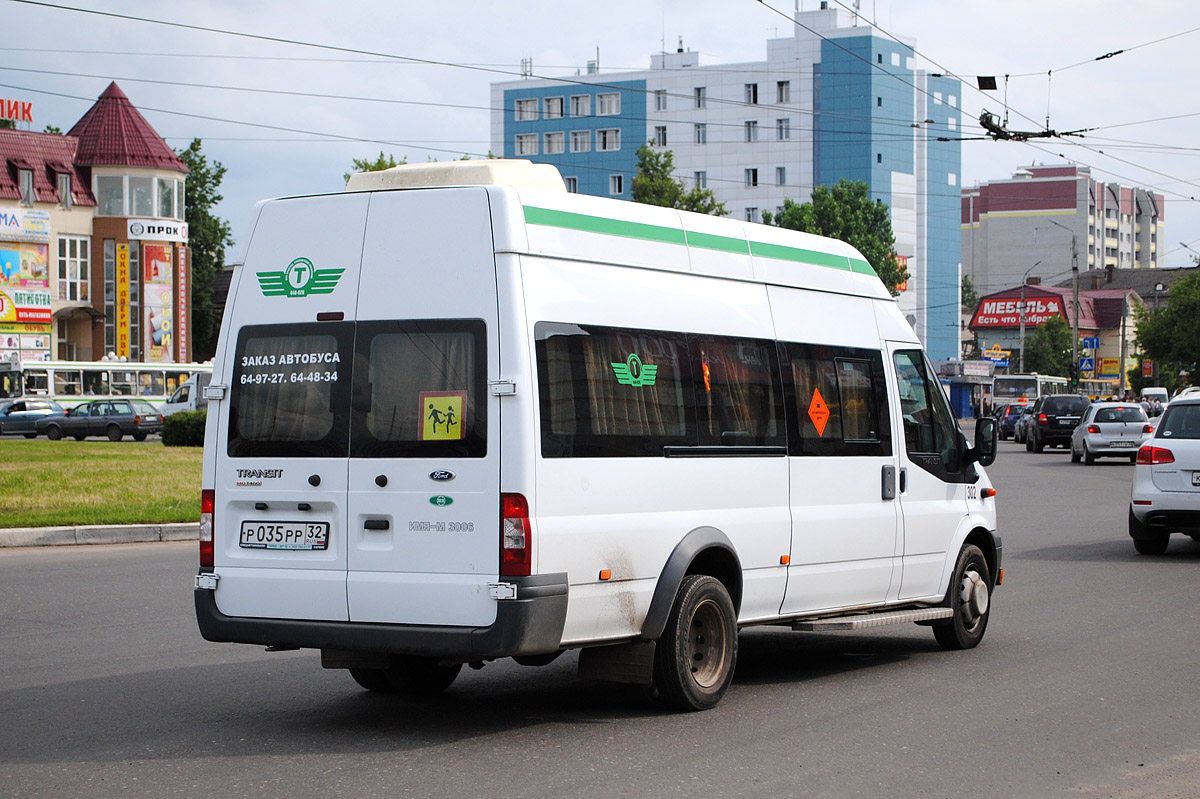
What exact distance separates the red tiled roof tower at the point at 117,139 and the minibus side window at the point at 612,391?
6819 cm

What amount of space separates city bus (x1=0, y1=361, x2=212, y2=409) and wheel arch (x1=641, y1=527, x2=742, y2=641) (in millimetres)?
52744

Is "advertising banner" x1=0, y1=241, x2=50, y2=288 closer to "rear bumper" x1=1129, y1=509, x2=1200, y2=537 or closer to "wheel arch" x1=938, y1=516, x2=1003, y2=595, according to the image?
"rear bumper" x1=1129, y1=509, x2=1200, y2=537

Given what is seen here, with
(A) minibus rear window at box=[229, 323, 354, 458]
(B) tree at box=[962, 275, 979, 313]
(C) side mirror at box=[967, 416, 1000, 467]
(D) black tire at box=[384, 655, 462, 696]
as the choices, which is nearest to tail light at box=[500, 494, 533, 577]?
(A) minibus rear window at box=[229, 323, 354, 458]

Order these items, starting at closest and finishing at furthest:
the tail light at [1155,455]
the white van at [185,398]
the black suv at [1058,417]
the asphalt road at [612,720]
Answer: the asphalt road at [612,720]
the tail light at [1155,455]
the black suv at [1058,417]
the white van at [185,398]

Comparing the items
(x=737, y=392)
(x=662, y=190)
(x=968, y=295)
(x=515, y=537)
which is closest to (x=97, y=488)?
(x=737, y=392)

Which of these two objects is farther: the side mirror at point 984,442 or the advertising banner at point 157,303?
the advertising banner at point 157,303

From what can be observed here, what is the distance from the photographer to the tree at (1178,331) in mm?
69250

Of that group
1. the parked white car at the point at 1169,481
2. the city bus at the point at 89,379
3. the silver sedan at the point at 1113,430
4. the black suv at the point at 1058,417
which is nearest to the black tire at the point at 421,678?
the parked white car at the point at 1169,481

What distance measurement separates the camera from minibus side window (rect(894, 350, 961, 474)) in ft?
30.9

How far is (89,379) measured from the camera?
60.0m

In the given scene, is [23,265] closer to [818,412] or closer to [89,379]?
[89,379]

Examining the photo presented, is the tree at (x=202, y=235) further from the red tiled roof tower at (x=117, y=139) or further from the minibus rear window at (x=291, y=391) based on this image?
the minibus rear window at (x=291, y=391)

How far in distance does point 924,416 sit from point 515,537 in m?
4.12

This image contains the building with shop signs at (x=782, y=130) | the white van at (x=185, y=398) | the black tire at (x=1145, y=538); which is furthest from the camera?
the building with shop signs at (x=782, y=130)
